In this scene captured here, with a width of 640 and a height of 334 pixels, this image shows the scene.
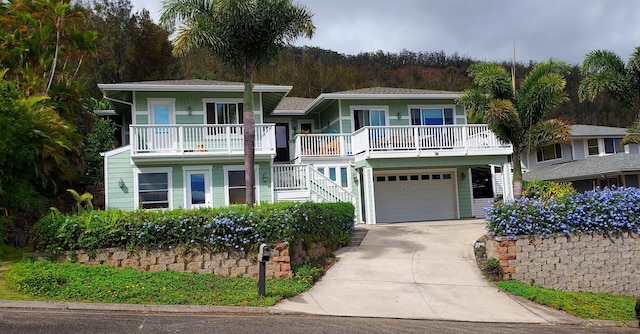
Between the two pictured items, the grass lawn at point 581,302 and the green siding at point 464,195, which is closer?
the grass lawn at point 581,302

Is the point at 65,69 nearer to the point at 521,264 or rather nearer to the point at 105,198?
the point at 105,198

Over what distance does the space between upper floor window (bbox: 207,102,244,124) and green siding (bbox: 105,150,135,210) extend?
3.68 m

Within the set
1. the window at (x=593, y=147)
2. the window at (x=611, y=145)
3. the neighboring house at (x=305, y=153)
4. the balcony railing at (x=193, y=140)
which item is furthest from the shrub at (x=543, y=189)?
the window at (x=611, y=145)

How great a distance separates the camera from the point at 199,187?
63.9ft

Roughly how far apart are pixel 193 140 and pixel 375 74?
63.8 meters

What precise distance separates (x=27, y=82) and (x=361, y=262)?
11629mm

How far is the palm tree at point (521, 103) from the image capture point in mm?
15773

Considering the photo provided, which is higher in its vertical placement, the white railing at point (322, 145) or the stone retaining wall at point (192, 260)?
the white railing at point (322, 145)

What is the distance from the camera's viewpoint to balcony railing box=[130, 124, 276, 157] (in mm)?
18406

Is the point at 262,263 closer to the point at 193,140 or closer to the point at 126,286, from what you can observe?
the point at 126,286

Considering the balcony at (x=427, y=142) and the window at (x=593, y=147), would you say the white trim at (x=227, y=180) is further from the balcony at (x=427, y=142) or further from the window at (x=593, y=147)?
the window at (x=593, y=147)

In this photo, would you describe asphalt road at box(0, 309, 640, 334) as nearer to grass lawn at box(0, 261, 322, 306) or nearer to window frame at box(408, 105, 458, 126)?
grass lawn at box(0, 261, 322, 306)

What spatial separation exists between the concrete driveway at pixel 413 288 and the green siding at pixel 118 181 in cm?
897

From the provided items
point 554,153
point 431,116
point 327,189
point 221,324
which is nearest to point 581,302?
point 221,324
